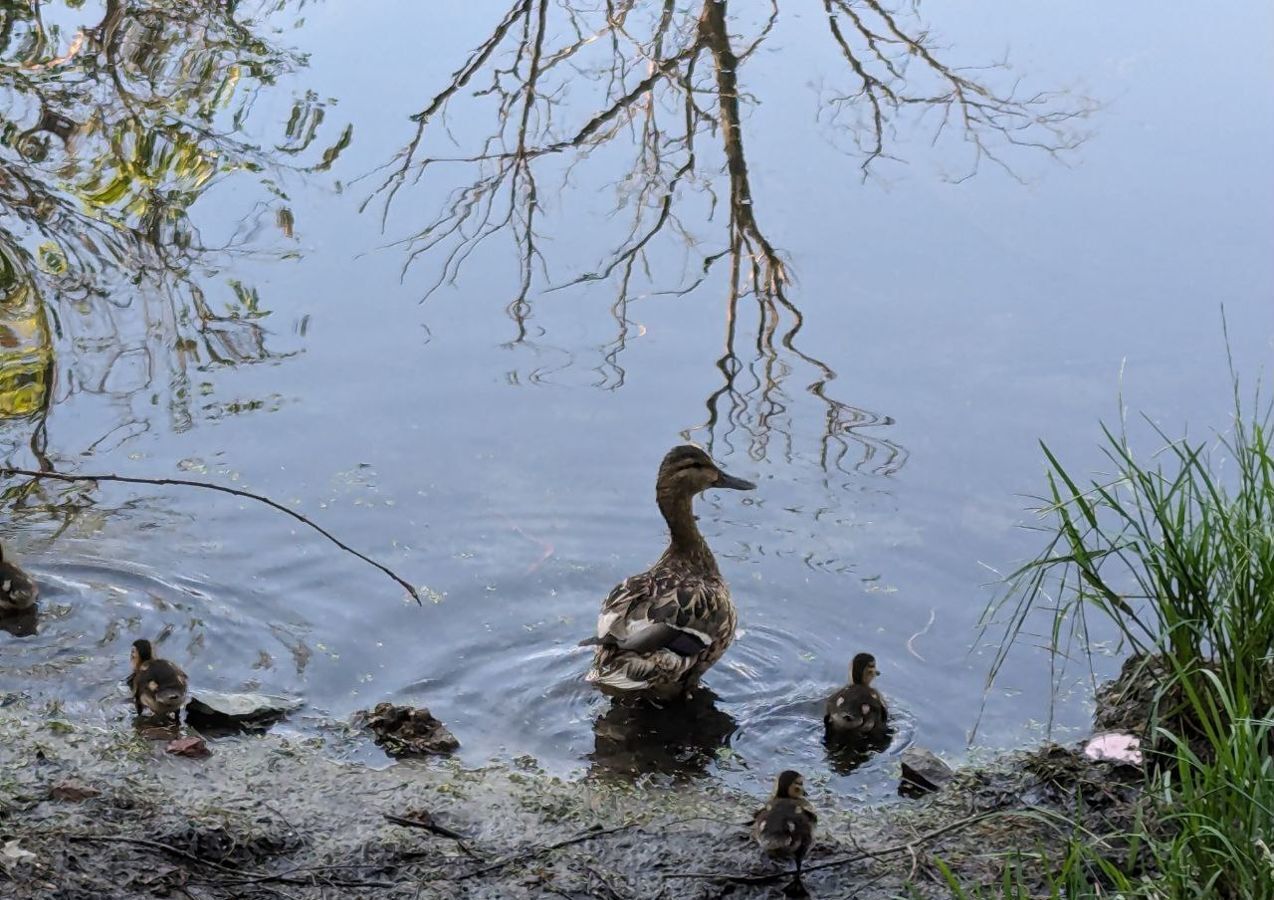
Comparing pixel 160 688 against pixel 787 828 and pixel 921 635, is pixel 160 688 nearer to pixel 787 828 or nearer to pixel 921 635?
pixel 787 828

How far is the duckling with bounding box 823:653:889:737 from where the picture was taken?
5251 mm

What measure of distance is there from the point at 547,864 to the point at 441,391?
3535 mm

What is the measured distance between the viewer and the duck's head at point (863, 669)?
17.5 ft

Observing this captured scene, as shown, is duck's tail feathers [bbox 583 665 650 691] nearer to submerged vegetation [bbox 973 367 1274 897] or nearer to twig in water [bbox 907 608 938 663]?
twig in water [bbox 907 608 938 663]

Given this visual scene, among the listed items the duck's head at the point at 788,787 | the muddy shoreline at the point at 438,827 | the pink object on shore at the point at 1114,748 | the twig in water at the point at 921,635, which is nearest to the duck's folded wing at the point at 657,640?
the muddy shoreline at the point at 438,827

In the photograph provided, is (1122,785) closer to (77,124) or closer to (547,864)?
(547,864)

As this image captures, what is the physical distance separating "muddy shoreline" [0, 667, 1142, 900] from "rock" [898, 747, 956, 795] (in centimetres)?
8

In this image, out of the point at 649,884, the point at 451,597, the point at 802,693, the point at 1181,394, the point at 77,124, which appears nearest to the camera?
the point at 649,884

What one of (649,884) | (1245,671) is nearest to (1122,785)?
(1245,671)

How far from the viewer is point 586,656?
232 inches

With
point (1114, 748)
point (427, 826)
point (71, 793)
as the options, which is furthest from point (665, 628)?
point (71, 793)

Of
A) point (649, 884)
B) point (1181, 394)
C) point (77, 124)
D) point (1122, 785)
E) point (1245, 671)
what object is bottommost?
point (649, 884)

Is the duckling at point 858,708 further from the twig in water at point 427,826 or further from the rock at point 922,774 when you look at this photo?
the twig in water at point 427,826

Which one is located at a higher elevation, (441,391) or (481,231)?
(481,231)
